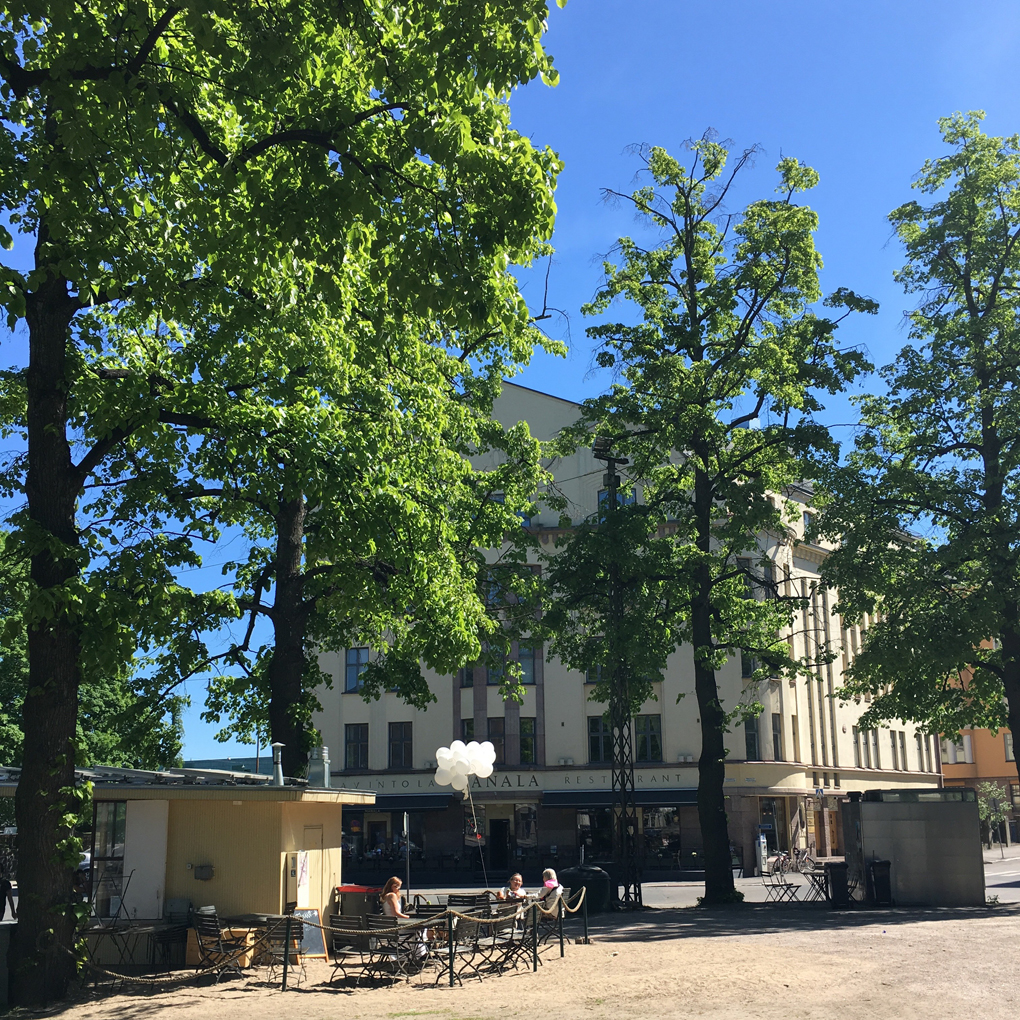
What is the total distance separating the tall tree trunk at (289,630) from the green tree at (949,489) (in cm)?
1339

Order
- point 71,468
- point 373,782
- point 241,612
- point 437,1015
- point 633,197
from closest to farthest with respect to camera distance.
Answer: point 437,1015 < point 71,468 < point 241,612 < point 633,197 < point 373,782

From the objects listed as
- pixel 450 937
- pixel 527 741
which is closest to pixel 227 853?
pixel 450 937

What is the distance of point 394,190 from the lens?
424 inches

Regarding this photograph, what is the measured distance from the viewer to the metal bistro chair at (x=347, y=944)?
1513 cm

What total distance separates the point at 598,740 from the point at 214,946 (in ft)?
107

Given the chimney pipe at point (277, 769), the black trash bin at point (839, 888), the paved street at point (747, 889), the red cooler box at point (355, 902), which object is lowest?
the paved street at point (747, 889)

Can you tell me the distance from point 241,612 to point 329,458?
6.36 meters

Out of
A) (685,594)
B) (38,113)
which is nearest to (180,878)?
(38,113)

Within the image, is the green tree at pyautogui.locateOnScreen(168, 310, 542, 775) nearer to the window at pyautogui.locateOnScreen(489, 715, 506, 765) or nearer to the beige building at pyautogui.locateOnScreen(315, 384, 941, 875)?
the beige building at pyautogui.locateOnScreen(315, 384, 941, 875)

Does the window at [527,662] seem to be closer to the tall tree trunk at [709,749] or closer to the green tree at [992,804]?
the tall tree trunk at [709,749]

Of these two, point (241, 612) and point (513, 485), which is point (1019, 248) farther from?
point (241, 612)

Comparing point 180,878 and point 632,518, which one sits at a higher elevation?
point 632,518

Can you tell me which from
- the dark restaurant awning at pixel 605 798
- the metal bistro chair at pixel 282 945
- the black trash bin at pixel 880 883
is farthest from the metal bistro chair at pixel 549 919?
the dark restaurant awning at pixel 605 798

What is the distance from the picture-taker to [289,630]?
20922 millimetres
